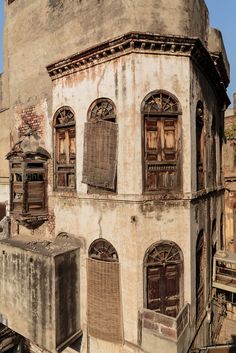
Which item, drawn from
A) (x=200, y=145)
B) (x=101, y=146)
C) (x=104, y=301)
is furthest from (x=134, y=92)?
(x=104, y=301)

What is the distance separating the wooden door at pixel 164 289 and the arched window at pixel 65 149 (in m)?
3.63

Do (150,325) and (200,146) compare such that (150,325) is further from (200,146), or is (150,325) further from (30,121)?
(30,121)

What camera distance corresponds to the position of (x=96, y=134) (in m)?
8.39

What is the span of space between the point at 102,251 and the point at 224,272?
5.19 metres

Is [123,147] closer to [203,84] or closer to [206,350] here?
[203,84]

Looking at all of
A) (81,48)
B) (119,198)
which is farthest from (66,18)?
(119,198)

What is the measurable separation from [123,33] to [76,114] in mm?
2651

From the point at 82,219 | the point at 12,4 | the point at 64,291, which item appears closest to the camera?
the point at 64,291

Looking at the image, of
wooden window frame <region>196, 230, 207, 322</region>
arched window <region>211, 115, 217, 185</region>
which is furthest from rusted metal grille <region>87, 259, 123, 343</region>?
arched window <region>211, 115, 217, 185</region>

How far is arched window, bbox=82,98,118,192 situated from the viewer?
26.4ft

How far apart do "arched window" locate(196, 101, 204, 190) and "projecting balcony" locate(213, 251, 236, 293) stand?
3280 mm

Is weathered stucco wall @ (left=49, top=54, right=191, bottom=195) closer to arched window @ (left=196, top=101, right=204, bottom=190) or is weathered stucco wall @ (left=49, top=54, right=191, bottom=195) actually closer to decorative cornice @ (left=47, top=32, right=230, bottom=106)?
decorative cornice @ (left=47, top=32, right=230, bottom=106)

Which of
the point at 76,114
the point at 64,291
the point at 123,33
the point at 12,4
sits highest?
the point at 12,4

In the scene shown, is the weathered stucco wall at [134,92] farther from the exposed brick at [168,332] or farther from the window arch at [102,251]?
the exposed brick at [168,332]
